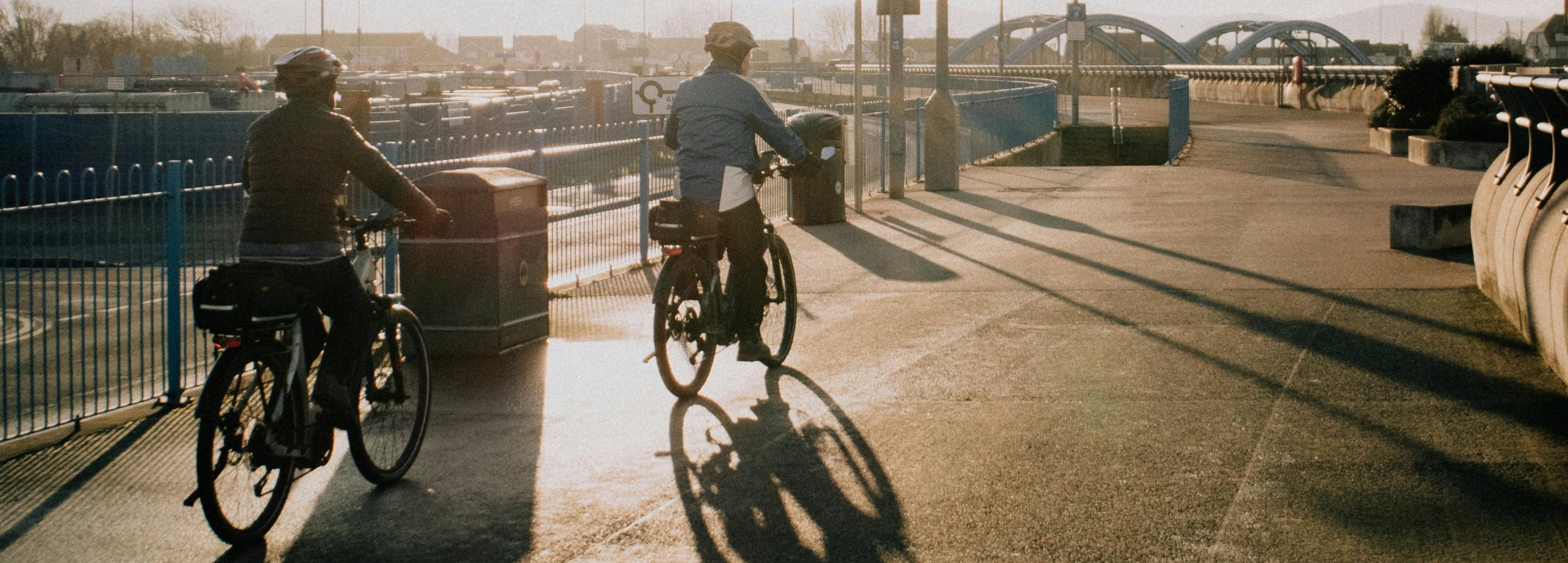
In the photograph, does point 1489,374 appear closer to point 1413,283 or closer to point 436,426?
point 1413,283

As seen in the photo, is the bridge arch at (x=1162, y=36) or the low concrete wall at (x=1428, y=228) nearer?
the low concrete wall at (x=1428, y=228)

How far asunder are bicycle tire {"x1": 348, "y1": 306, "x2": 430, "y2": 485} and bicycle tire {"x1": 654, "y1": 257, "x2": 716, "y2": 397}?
50.7 inches

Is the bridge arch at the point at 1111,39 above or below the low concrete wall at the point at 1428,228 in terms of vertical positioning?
above

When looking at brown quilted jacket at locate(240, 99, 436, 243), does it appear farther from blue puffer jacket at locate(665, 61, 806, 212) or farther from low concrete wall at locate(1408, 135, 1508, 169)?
low concrete wall at locate(1408, 135, 1508, 169)

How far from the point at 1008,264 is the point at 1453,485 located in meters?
6.95

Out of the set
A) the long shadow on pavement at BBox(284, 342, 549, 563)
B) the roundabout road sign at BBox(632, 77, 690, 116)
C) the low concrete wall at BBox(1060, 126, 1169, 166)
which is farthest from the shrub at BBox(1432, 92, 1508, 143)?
the long shadow on pavement at BBox(284, 342, 549, 563)

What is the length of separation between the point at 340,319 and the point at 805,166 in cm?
284

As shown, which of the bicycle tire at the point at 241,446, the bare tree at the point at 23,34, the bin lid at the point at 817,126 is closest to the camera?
the bicycle tire at the point at 241,446

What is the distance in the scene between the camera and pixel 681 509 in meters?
5.55

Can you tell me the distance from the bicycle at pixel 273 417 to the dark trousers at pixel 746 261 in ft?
6.35

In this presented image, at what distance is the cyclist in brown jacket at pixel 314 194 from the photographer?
5207 mm

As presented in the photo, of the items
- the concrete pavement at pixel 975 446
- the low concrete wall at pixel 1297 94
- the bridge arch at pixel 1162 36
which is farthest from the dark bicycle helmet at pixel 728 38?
the bridge arch at pixel 1162 36

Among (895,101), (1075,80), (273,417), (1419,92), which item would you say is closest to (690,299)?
(273,417)

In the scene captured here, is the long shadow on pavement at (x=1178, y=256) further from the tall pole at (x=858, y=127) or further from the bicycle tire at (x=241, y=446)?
the bicycle tire at (x=241, y=446)
